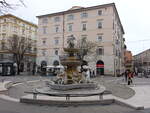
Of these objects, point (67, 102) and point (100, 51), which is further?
point (100, 51)

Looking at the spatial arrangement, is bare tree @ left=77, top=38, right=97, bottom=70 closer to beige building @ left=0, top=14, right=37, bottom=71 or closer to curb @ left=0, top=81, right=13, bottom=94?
curb @ left=0, top=81, right=13, bottom=94

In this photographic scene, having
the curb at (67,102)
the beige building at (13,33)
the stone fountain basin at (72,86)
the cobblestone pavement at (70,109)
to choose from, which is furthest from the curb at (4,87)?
the beige building at (13,33)

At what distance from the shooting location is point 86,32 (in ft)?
174

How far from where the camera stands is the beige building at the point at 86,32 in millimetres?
49469

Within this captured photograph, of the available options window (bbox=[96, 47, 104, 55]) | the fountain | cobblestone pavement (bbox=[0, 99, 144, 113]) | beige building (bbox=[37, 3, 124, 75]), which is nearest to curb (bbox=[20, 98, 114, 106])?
cobblestone pavement (bbox=[0, 99, 144, 113])

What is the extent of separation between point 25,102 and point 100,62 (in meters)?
40.7

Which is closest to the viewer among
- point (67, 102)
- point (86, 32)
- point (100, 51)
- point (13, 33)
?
point (67, 102)

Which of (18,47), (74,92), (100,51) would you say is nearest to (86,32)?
(100,51)

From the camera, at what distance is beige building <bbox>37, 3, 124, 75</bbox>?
49.5 m

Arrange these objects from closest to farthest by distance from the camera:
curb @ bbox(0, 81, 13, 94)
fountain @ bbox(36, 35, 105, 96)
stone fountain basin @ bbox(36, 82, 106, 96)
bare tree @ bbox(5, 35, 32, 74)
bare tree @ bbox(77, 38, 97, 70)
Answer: stone fountain basin @ bbox(36, 82, 106, 96) < fountain @ bbox(36, 35, 105, 96) < curb @ bbox(0, 81, 13, 94) < bare tree @ bbox(77, 38, 97, 70) < bare tree @ bbox(5, 35, 32, 74)

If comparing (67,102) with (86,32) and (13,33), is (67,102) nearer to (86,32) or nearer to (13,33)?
(86,32)

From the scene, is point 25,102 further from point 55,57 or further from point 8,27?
point 8,27

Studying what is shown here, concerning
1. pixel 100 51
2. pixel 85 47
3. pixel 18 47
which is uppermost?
pixel 18 47

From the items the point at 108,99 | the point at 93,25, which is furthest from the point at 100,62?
the point at 108,99
